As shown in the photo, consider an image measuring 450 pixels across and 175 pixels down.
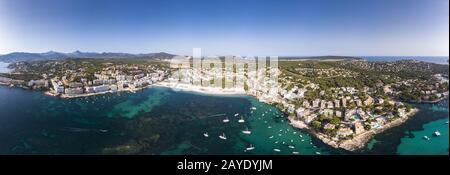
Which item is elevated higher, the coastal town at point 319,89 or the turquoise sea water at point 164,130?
the coastal town at point 319,89

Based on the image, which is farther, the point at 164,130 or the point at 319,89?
the point at 319,89

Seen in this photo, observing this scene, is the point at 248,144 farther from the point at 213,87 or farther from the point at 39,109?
the point at 213,87

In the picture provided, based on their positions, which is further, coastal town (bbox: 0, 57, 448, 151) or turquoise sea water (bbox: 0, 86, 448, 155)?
coastal town (bbox: 0, 57, 448, 151)

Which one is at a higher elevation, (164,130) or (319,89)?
(319,89)

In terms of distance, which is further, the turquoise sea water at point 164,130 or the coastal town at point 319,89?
the coastal town at point 319,89
